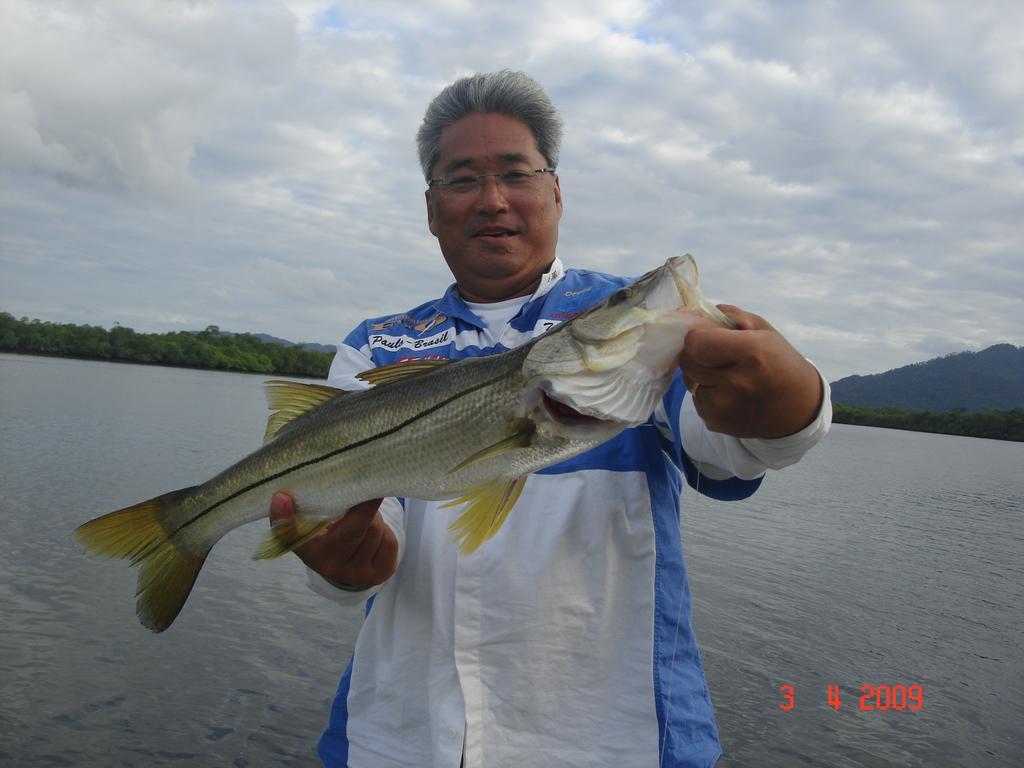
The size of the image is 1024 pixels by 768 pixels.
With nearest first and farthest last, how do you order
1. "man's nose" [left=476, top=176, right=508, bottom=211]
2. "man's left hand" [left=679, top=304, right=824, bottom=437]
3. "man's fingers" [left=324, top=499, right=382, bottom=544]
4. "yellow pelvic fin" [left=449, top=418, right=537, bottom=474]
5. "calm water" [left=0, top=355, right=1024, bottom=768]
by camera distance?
"man's left hand" [left=679, top=304, right=824, bottom=437] < "yellow pelvic fin" [left=449, top=418, right=537, bottom=474] < "man's fingers" [left=324, top=499, right=382, bottom=544] < "man's nose" [left=476, top=176, right=508, bottom=211] < "calm water" [left=0, top=355, right=1024, bottom=768]

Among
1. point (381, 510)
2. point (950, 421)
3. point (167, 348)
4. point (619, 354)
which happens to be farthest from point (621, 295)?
point (950, 421)

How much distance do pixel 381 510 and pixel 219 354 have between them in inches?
4123

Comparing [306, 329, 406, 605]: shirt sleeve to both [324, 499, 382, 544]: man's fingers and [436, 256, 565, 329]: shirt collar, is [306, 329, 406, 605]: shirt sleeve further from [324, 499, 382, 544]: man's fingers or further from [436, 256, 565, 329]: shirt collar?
[436, 256, 565, 329]: shirt collar

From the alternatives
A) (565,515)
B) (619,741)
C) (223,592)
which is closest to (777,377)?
(565,515)

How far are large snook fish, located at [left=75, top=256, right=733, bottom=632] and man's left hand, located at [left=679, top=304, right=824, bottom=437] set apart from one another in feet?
0.40

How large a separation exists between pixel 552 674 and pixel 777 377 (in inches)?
55.9

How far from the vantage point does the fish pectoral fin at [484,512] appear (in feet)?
7.93

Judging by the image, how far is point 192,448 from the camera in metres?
23.5

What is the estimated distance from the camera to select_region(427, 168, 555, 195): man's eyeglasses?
11.2 ft

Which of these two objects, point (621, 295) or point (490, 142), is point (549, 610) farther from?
point (490, 142)

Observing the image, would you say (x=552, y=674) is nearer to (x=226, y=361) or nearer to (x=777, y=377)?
(x=777, y=377)

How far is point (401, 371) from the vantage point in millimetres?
2783
